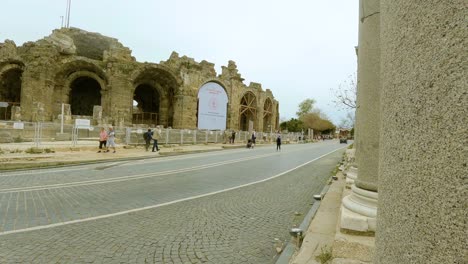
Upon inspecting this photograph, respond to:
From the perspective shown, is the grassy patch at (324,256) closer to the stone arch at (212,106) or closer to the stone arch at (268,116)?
the stone arch at (212,106)

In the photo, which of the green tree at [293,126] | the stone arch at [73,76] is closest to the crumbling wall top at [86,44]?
the stone arch at [73,76]

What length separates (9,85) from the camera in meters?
32.6

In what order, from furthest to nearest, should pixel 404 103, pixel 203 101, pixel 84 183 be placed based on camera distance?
1. pixel 203 101
2. pixel 84 183
3. pixel 404 103

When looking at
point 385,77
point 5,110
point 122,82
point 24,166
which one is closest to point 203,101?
point 122,82

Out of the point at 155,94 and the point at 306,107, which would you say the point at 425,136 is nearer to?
the point at 155,94

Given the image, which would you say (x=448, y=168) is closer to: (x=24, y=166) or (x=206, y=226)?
(x=206, y=226)

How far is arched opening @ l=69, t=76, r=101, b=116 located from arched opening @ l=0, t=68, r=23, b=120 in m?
5.64

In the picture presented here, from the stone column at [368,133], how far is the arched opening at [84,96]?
1509 inches

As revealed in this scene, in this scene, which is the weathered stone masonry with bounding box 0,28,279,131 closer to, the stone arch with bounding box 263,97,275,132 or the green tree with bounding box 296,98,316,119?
the stone arch with bounding box 263,97,275,132

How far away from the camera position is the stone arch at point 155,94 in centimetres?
3431

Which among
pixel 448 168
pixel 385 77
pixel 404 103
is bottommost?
pixel 448 168

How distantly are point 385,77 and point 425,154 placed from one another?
0.51m

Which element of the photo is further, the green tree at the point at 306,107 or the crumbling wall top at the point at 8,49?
the green tree at the point at 306,107

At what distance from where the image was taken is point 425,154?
1138 mm
